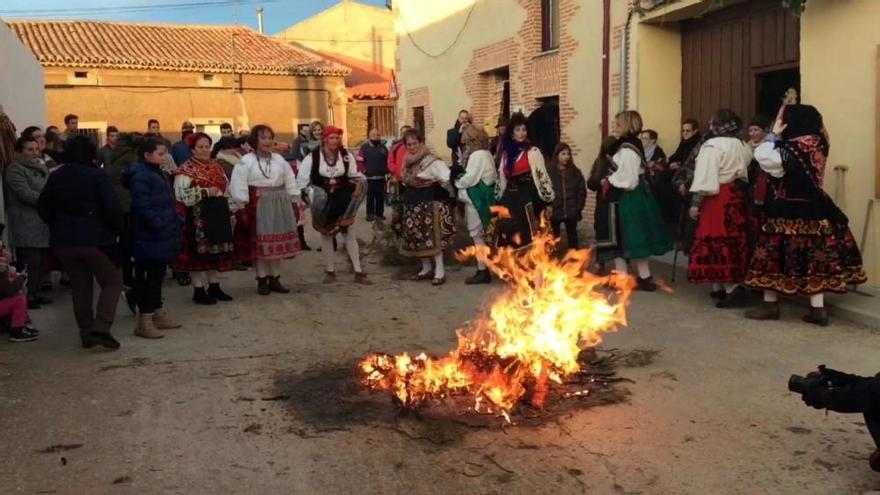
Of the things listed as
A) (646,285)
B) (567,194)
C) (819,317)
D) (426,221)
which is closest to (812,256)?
(819,317)

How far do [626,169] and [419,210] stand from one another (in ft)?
7.74

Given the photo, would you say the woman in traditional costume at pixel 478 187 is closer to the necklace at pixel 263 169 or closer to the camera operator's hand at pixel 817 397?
the necklace at pixel 263 169

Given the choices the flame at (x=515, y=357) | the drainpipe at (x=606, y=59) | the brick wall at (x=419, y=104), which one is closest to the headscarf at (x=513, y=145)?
the flame at (x=515, y=357)

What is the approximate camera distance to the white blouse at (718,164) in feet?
23.2

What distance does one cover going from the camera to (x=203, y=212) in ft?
25.5

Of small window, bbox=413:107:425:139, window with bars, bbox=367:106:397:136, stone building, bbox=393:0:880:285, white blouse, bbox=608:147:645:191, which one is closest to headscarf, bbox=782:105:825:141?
Answer: stone building, bbox=393:0:880:285

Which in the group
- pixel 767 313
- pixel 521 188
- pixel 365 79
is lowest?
pixel 767 313

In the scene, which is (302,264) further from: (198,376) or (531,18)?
(531,18)

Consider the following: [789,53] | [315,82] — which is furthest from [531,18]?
[315,82]

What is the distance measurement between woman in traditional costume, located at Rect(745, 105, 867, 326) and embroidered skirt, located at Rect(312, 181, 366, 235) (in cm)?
435

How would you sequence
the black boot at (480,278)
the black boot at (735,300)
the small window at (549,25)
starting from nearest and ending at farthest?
the black boot at (735,300)
the black boot at (480,278)
the small window at (549,25)

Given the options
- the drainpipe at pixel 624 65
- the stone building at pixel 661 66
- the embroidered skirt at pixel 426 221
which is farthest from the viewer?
the drainpipe at pixel 624 65

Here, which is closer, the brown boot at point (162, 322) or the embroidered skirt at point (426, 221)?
the brown boot at point (162, 322)

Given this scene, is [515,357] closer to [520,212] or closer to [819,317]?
[819,317]
